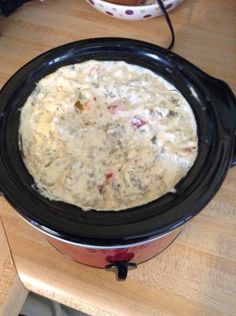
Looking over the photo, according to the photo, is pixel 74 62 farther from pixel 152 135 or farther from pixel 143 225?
pixel 143 225

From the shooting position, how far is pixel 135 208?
1.80ft

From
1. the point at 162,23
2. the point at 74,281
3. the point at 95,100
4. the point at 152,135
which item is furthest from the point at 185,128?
the point at 162,23

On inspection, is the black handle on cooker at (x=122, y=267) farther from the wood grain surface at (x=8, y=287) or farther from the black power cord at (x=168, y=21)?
the black power cord at (x=168, y=21)

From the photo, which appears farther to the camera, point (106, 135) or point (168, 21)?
point (168, 21)

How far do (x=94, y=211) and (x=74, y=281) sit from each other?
18 centimetres

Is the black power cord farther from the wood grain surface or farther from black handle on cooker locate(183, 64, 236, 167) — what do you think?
the wood grain surface

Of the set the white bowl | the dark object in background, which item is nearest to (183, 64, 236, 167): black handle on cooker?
the white bowl

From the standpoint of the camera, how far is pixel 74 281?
26.7 inches

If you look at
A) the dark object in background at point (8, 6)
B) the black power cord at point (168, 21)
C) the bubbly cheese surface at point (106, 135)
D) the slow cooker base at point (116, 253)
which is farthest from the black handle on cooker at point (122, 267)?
the dark object in background at point (8, 6)

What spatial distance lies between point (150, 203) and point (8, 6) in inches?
26.1

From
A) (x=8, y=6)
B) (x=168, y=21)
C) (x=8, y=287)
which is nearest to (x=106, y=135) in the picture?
(x=8, y=287)

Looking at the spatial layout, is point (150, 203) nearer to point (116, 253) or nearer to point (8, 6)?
point (116, 253)

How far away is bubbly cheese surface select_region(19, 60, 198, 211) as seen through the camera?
591 millimetres

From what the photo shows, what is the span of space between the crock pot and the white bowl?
25 centimetres
